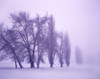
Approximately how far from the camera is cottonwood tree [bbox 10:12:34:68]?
13.6 m

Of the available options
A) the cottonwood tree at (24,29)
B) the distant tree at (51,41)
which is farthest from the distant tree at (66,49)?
the cottonwood tree at (24,29)

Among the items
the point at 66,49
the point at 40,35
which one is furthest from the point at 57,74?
the point at 66,49

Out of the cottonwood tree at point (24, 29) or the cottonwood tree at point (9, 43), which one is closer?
the cottonwood tree at point (9, 43)

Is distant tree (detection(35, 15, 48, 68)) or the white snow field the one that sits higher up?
distant tree (detection(35, 15, 48, 68))

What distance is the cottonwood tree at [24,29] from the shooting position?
13633mm

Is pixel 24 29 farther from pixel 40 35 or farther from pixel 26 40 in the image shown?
pixel 40 35

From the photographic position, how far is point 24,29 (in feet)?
45.3

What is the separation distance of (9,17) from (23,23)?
1647 millimetres

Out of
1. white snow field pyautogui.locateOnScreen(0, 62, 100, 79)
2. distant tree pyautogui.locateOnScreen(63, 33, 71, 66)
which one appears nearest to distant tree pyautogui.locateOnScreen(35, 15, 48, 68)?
white snow field pyautogui.locateOnScreen(0, 62, 100, 79)

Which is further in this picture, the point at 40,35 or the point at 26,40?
the point at 40,35

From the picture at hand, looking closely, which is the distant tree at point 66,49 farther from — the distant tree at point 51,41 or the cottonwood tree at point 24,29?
the cottonwood tree at point 24,29

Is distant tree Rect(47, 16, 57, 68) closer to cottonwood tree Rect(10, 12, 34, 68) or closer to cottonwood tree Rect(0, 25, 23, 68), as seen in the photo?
cottonwood tree Rect(10, 12, 34, 68)

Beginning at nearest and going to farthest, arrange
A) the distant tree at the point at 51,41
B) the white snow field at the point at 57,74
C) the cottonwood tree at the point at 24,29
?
the white snow field at the point at 57,74 → the cottonwood tree at the point at 24,29 → the distant tree at the point at 51,41

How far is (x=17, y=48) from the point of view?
13281 mm
